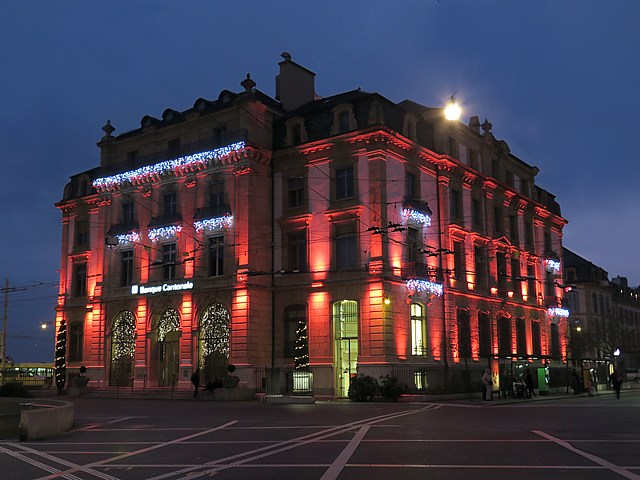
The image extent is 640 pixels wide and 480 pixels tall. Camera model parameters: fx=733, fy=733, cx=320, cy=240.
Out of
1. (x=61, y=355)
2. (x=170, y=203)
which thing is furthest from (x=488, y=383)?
(x=61, y=355)

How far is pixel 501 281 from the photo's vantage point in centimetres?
5188

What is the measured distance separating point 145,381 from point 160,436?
27681 millimetres

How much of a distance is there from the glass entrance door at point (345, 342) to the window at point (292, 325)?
233 centimetres

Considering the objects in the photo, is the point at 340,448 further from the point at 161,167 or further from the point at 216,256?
the point at 161,167

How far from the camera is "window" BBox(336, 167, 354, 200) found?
41.3m

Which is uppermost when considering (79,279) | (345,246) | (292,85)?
(292,85)

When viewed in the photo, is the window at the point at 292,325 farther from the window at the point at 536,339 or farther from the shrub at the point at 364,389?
the window at the point at 536,339

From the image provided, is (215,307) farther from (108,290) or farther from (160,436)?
(160,436)

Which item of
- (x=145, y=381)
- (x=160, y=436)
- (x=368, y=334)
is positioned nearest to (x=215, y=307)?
(x=145, y=381)

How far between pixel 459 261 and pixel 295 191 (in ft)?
37.5

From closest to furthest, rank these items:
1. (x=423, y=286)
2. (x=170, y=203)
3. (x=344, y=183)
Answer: (x=423, y=286)
(x=344, y=183)
(x=170, y=203)

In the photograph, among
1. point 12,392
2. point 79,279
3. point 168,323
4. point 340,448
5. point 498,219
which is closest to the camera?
point 340,448

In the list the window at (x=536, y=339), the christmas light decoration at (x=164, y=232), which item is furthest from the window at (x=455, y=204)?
the christmas light decoration at (x=164, y=232)

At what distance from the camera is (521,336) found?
2120 inches
